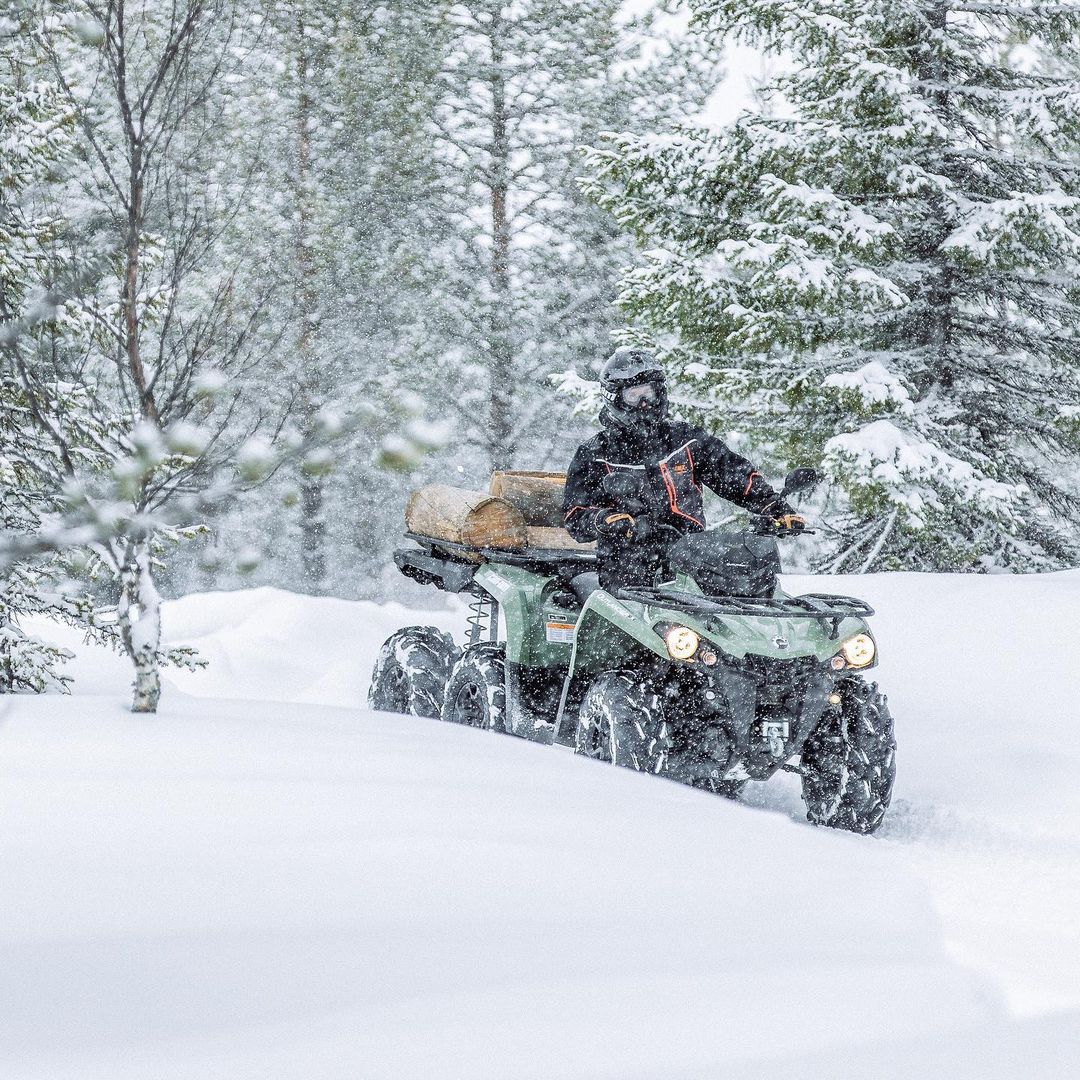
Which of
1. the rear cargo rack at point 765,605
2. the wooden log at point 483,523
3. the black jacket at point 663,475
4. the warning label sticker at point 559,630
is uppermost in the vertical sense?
the black jacket at point 663,475

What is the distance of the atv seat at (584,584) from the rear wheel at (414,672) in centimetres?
147

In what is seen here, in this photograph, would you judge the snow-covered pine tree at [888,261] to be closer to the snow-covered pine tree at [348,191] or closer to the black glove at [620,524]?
the black glove at [620,524]

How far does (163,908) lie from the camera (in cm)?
242

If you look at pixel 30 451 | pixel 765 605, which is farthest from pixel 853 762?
pixel 30 451

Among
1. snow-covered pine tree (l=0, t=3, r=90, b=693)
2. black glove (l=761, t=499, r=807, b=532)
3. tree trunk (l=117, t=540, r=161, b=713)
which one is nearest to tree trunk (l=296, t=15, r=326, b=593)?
snow-covered pine tree (l=0, t=3, r=90, b=693)

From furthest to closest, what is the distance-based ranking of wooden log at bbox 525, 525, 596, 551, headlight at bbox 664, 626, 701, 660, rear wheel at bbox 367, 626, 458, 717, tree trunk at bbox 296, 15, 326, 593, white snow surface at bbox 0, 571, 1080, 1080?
tree trunk at bbox 296, 15, 326, 593, rear wheel at bbox 367, 626, 458, 717, wooden log at bbox 525, 525, 596, 551, headlight at bbox 664, 626, 701, 660, white snow surface at bbox 0, 571, 1080, 1080

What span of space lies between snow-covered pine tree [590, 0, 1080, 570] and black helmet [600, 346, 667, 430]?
384 centimetres

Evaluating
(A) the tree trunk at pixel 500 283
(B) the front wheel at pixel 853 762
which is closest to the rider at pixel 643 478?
(B) the front wheel at pixel 853 762

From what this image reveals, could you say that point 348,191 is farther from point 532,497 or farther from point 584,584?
point 584,584

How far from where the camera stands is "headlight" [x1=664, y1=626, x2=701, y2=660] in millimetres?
5004

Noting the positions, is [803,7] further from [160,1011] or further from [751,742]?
[160,1011]

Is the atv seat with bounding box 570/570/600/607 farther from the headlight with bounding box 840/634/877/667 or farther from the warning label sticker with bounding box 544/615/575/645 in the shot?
the headlight with bounding box 840/634/877/667

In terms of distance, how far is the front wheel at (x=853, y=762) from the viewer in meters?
5.17

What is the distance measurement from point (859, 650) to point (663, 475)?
134 cm
